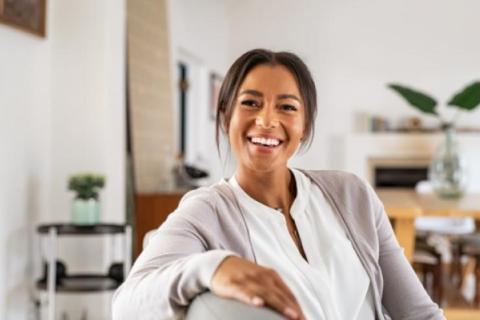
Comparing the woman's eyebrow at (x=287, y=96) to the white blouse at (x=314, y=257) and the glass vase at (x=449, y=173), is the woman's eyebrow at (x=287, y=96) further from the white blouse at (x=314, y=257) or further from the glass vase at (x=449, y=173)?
the glass vase at (x=449, y=173)

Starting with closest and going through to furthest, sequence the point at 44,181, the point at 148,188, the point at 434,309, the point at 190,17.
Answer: the point at 434,309
the point at 44,181
the point at 148,188
the point at 190,17

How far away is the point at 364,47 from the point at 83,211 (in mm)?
5343

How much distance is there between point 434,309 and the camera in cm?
141

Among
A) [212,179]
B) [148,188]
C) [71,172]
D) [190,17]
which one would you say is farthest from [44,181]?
[212,179]

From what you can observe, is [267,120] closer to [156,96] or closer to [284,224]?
[284,224]

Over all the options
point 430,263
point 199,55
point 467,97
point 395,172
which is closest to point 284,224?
point 467,97

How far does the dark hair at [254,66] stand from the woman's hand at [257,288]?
16.8 inches

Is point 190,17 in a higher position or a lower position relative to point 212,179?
higher

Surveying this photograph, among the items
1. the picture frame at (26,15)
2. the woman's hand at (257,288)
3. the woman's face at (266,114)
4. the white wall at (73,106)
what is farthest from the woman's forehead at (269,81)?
the white wall at (73,106)

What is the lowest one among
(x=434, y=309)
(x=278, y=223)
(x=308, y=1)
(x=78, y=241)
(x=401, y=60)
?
(x=78, y=241)

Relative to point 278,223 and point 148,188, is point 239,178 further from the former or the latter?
point 148,188

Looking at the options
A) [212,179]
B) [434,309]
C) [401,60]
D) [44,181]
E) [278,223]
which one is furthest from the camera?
[401,60]

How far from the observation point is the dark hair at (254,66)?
A: 4.23 feet

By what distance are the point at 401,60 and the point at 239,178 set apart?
7.07m
